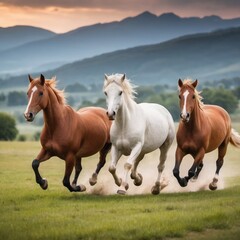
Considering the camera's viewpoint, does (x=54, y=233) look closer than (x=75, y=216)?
Yes

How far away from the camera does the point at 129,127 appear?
13.7m

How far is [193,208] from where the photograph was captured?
1259 centimetres

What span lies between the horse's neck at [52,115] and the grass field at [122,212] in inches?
63.4

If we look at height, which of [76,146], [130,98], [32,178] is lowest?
[32,178]

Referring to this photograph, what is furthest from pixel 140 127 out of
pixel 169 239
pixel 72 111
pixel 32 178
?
pixel 32 178

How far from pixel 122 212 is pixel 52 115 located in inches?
111

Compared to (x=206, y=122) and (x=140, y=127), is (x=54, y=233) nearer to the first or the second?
(x=140, y=127)

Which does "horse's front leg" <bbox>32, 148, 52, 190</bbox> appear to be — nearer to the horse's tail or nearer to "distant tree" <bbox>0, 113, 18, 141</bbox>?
the horse's tail

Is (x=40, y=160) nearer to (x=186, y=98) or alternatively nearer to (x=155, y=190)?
(x=155, y=190)

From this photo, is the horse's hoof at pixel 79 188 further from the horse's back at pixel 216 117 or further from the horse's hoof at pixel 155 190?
the horse's back at pixel 216 117

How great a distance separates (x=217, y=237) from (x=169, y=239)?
0.73m

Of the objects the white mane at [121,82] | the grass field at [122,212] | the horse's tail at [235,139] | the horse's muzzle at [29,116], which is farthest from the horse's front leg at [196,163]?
the horse's muzzle at [29,116]

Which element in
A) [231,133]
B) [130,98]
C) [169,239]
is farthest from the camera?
[231,133]

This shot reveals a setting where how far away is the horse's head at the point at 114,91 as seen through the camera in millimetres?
12867
